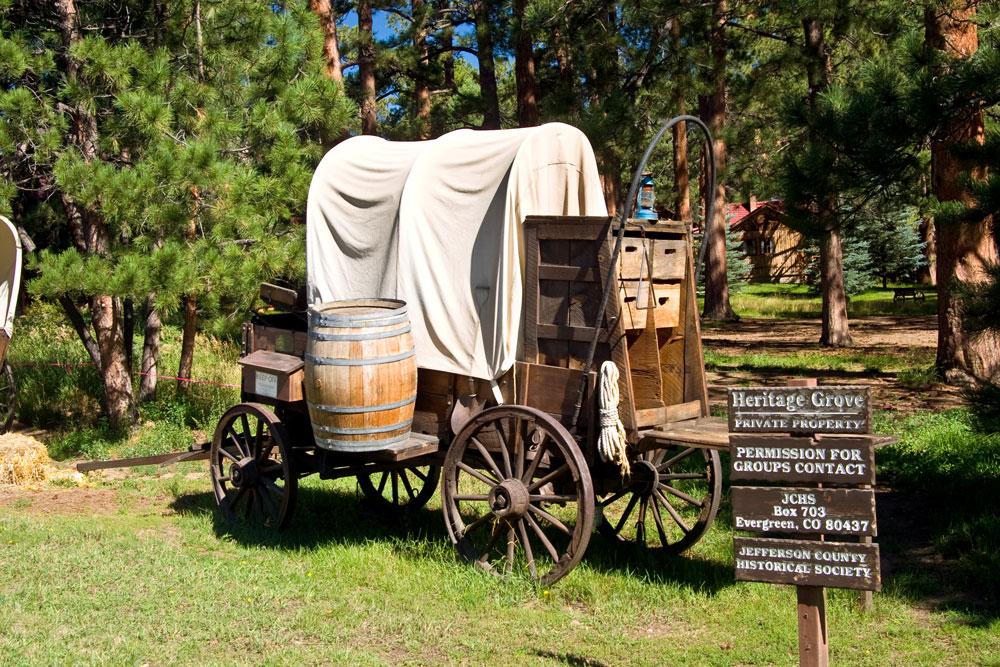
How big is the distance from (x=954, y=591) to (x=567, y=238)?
3073 millimetres

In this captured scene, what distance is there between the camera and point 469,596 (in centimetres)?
581

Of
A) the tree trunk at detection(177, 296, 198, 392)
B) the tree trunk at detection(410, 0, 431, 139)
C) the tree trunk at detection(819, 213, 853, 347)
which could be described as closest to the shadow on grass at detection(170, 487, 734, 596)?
the tree trunk at detection(177, 296, 198, 392)

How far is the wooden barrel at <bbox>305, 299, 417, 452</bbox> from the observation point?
19.9 ft

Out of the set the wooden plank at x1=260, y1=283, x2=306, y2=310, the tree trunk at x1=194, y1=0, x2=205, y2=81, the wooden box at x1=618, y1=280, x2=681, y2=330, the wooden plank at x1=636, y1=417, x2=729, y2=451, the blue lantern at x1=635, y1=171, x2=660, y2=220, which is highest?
the tree trunk at x1=194, y1=0, x2=205, y2=81

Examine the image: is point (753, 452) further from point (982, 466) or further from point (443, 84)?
point (443, 84)

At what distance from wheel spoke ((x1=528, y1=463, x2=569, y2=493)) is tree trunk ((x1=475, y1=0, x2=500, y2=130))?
493 inches

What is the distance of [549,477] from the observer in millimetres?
5910

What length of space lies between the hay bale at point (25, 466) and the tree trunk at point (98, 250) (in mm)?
1195

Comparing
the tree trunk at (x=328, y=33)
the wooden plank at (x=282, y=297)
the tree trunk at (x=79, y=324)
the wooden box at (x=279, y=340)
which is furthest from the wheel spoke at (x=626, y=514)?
the tree trunk at (x=328, y=33)

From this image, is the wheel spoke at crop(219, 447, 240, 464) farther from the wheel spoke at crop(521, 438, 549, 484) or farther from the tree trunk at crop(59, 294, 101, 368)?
the tree trunk at crop(59, 294, 101, 368)

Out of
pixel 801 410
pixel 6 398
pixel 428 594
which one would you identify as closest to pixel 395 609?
pixel 428 594

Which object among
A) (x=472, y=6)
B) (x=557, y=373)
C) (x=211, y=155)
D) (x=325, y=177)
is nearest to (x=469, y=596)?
(x=557, y=373)

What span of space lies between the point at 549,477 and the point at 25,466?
5.93 metres

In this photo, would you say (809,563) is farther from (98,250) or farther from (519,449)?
(98,250)
